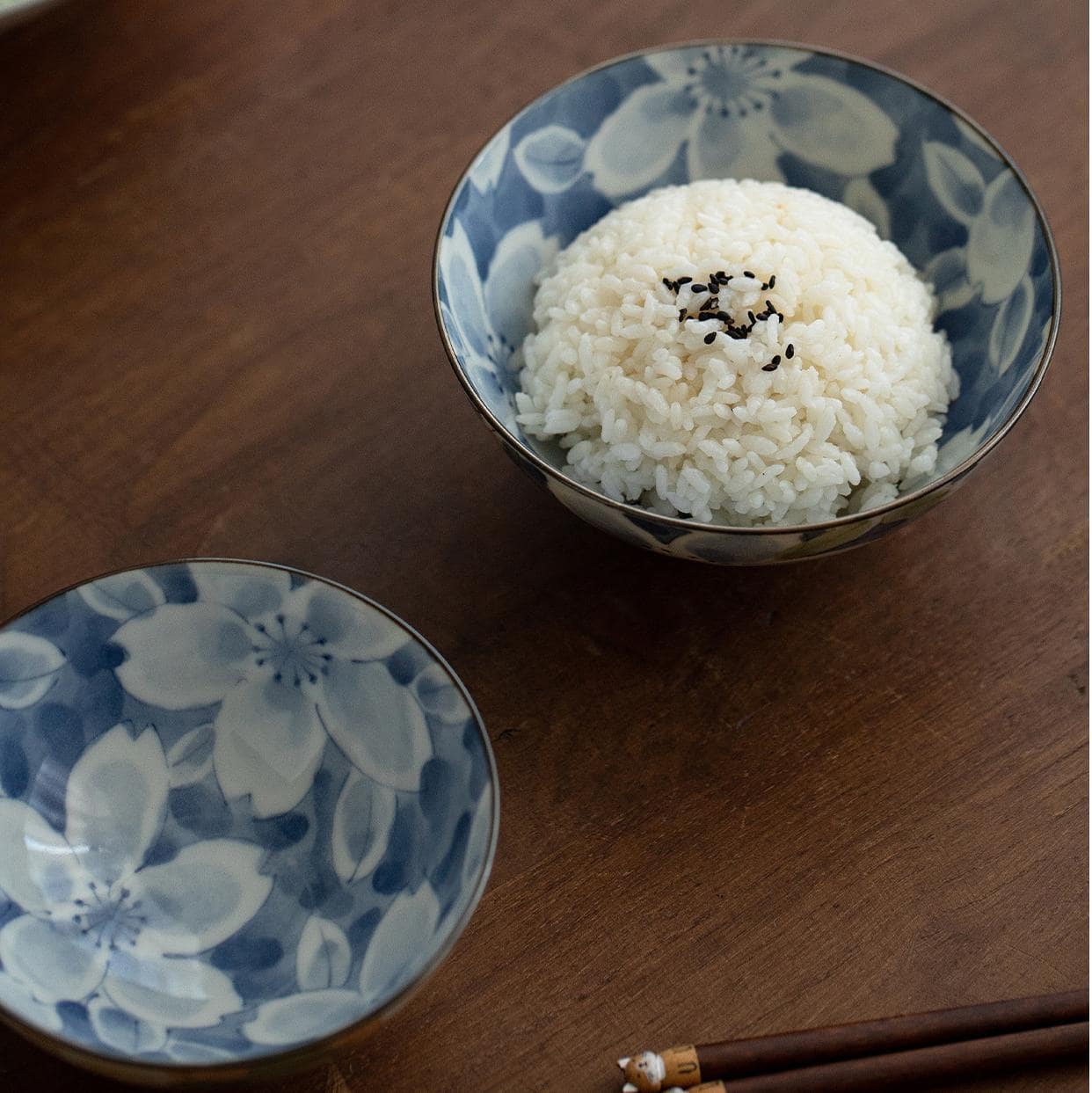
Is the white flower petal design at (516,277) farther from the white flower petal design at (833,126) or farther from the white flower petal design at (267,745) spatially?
the white flower petal design at (267,745)

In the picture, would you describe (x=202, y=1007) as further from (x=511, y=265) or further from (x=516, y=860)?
(x=511, y=265)

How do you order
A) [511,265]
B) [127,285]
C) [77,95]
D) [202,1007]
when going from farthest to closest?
[77,95], [127,285], [511,265], [202,1007]

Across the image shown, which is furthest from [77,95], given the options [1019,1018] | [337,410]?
[1019,1018]

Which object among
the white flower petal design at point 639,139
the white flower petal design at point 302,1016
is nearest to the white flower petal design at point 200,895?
the white flower petal design at point 302,1016

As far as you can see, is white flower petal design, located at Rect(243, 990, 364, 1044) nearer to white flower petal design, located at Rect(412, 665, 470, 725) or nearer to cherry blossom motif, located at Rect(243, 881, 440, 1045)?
cherry blossom motif, located at Rect(243, 881, 440, 1045)

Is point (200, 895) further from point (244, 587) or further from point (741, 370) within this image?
point (741, 370)

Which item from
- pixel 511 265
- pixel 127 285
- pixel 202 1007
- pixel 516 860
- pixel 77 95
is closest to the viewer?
pixel 202 1007
